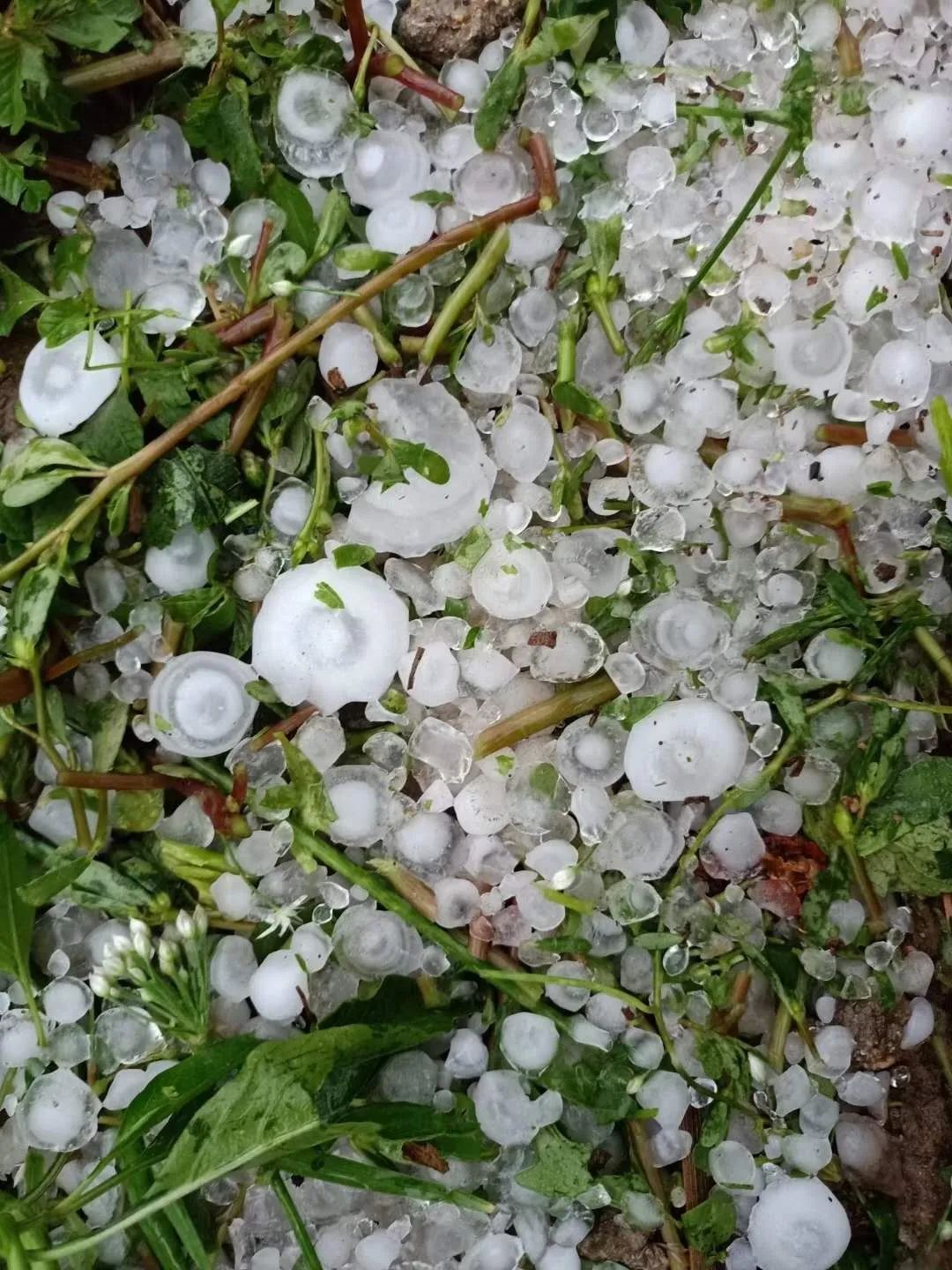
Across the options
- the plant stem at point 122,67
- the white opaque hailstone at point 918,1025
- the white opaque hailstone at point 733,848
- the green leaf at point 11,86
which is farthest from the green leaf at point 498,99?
the white opaque hailstone at point 918,1025

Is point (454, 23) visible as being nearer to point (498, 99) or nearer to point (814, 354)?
point (498, 99)

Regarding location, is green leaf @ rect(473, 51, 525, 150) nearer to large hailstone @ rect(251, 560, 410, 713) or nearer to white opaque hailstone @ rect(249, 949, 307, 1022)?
large hailstone @ rect(251, 560, 410, 713)

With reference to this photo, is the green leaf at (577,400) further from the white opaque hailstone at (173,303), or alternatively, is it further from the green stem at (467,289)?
the white opaque hailstone at (173,303)

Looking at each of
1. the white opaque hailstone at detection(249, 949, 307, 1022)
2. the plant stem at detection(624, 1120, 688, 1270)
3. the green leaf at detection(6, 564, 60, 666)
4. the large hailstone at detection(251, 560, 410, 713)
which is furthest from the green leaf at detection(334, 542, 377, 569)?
the plant stem at detection(624, 1120, 688, 1270)

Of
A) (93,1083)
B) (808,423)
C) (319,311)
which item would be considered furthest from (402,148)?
(93,1083)

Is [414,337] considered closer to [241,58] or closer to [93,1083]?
[241,58]
